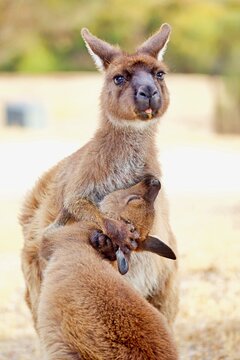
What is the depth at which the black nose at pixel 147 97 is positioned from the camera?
6.21 m

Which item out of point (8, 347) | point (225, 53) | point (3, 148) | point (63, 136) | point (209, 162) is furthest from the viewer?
point (225, 53)

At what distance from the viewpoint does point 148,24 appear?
38906 mm

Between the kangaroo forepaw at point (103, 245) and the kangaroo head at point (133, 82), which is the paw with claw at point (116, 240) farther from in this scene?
the kangaroo head at point (133, 82)

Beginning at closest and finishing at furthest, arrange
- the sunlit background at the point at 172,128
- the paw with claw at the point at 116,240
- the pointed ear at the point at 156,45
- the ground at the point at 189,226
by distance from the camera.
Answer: the paw with claw at the point at 116,240, the pointed ear at the point at 156,45, the ground at the point at 189,226, the sunlit background at the point at 172,128

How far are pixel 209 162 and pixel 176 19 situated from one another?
644 inches

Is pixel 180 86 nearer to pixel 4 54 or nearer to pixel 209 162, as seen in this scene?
pixel 4 54

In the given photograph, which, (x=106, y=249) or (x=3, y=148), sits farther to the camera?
(x=3, y=148)

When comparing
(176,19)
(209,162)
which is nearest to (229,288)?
(209,162)

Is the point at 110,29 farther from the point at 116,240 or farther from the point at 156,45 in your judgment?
the point at 116,240

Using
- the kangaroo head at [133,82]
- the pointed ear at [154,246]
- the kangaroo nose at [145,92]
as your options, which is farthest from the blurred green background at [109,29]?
the pointed ear at [154,246]

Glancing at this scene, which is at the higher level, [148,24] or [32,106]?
[148,24]

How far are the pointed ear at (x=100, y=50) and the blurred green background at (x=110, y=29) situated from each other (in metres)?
24.6

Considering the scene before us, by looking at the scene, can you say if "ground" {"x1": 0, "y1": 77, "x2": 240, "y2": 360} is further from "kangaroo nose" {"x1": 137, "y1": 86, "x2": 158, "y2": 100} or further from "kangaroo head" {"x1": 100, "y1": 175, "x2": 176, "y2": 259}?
"kangaroo nose" {"x1": 137, "y1": 86, "x2": 158, "y2": 100}

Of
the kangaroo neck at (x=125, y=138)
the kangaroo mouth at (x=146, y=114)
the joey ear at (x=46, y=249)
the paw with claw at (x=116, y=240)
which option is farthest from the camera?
the kangaroo neck at (x=125, y=138)
